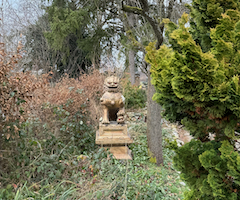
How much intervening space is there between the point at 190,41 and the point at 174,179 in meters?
3.30

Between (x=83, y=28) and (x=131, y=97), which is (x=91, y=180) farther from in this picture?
(x=83, y=28)

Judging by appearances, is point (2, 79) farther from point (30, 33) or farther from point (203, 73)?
point (30, 33)

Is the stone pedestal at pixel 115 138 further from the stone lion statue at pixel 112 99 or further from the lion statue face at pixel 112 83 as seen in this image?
the lion statue face at pixel 112 83

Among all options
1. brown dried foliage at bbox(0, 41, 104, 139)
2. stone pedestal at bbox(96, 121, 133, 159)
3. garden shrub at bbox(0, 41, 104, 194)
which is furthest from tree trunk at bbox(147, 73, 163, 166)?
brown dried foliage at bbox(0, 41, 104, 139)

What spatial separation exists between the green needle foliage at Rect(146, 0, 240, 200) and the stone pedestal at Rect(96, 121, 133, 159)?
6.58ft

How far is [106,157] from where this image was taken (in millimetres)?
3330

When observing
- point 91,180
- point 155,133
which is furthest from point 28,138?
point 155,133

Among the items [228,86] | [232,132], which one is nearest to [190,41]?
[228,86]

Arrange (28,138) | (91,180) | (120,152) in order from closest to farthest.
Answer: (91,180), (28,138), (120,152)

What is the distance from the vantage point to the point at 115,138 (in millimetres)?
3848

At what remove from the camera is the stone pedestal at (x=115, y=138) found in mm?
3828

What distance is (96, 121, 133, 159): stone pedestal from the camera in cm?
383

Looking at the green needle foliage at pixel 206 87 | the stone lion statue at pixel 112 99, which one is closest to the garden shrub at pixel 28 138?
the stone lion statue at pixel 112 99

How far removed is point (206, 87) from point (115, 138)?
275 cm
